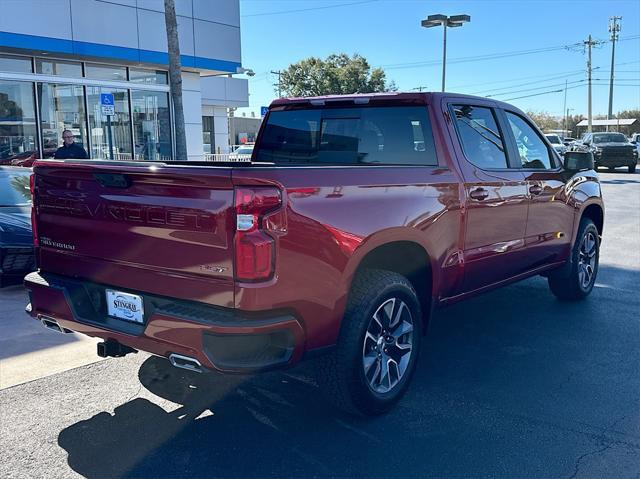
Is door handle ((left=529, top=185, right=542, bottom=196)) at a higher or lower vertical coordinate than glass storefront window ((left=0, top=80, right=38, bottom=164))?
lower

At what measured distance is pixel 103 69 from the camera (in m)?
16.3

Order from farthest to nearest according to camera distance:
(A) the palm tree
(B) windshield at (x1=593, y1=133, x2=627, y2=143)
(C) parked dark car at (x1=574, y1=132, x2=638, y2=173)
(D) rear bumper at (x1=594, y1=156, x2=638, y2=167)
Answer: (B) windshield at (x1=593, y1=133, x2=627, y2=143)
(D) rear bumper at (x1=594, y1=156, x2=638, y2=167)
(C) parked dark car at (x1=574, y1=132, x2=638, y2=173)
(A) the palm tree

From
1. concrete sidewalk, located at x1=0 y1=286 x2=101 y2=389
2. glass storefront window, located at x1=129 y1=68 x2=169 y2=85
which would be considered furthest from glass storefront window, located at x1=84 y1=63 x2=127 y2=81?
concrete sidewalk, located at x1=0 y1=286 x2=101 y2=389

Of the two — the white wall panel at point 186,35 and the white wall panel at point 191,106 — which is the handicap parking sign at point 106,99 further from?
the white wall panel at point 191,106

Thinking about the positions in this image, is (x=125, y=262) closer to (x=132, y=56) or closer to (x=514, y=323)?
(x=514, y=323)

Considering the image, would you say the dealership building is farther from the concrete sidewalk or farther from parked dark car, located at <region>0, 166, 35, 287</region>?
the concrete sidewalk

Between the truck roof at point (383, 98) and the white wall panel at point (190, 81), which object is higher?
the white wall panel at point (190, 81)

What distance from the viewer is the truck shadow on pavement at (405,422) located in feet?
10.8

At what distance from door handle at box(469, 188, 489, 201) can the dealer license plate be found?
96.4 inches

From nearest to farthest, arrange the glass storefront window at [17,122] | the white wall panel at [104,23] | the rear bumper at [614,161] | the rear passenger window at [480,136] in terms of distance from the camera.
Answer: the rear passenger window at [480,136], the glass storefront window at [17,122], the white wall panel at [104,23], the rear bumper at [614,161]

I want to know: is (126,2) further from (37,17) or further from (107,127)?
(107,127)

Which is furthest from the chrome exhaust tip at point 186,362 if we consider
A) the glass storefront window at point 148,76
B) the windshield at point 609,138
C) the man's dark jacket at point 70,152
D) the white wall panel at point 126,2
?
the windshield at point 609,138

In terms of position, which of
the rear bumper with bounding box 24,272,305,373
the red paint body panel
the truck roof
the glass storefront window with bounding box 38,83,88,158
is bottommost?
the rear bumper with bounding box 24,272,305,373

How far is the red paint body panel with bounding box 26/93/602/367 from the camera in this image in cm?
307
